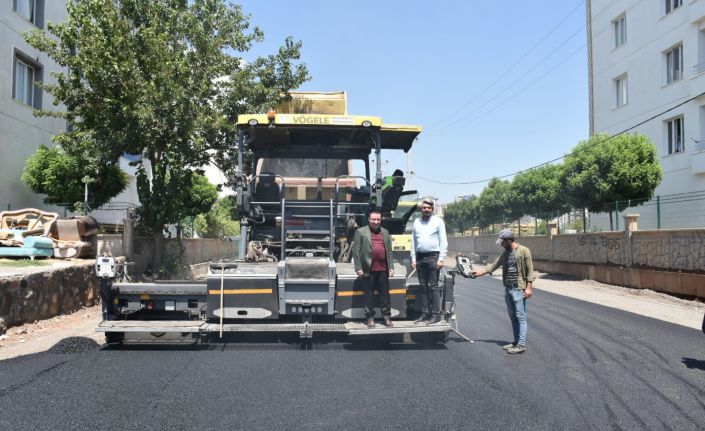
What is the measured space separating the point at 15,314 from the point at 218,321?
407 cm

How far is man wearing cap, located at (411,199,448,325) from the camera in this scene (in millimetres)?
7684

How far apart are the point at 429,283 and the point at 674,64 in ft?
71.9

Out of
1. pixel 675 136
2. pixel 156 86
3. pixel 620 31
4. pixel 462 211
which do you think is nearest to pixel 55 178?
pixel 156 86

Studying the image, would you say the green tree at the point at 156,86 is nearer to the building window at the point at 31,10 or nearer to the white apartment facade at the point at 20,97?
the white apartment facade at the point at 20,97

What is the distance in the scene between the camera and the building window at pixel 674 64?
24.2 m

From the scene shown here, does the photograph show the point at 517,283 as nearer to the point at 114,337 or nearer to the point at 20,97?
the point at 114,337

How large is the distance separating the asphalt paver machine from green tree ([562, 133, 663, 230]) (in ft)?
45.9

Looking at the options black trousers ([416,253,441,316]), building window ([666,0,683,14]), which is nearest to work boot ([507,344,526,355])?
black trousers ([416,253,441,316])

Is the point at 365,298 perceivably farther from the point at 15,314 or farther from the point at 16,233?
the point at 16,233

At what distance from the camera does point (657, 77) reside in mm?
25359

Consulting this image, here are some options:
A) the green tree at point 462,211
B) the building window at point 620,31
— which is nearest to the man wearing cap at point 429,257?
Result: the building window at point 620,31

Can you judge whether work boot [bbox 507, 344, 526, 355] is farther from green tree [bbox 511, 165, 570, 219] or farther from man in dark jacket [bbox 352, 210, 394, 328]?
green tree [bbox 511, 165, 570, 219]

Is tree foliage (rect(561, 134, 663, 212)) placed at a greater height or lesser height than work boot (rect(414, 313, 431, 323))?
greater

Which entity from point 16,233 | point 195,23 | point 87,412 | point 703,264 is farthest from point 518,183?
point 87,412
